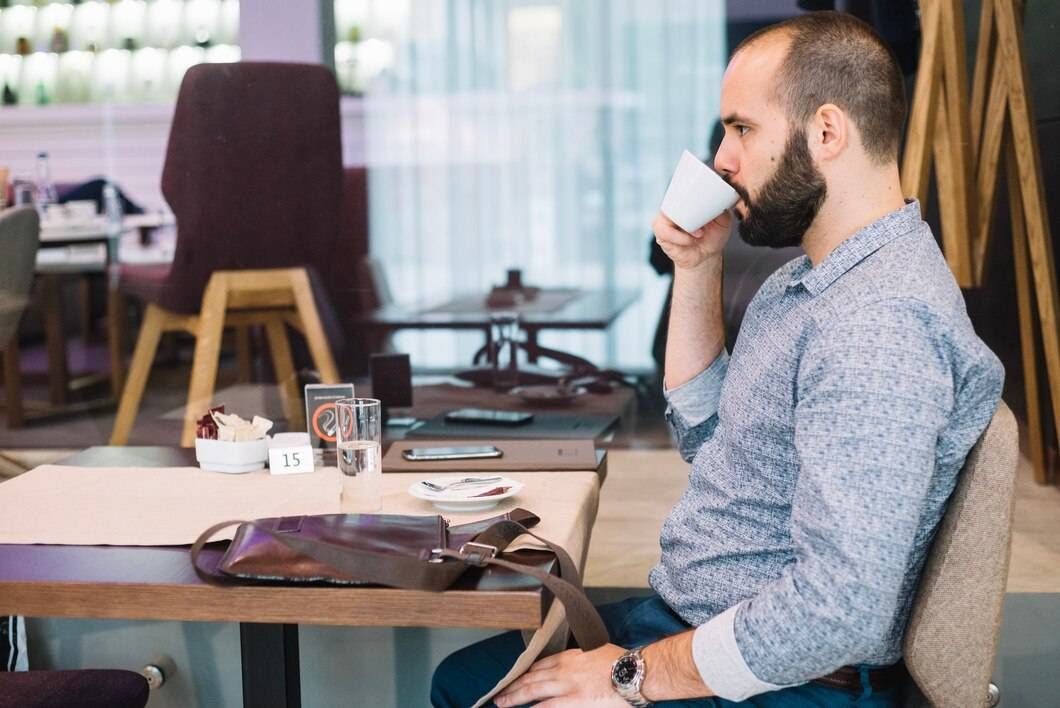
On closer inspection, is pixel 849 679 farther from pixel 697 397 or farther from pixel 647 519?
pixel 647 519

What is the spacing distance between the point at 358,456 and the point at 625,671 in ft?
1.50

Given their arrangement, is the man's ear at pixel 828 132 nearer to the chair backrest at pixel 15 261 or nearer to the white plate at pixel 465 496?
the white plate at pixel 465 496

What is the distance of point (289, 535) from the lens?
4.37 feet

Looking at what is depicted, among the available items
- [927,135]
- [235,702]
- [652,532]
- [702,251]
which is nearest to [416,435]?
[652,532]

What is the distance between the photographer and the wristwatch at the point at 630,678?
1.42m

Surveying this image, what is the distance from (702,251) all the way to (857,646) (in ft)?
2.35

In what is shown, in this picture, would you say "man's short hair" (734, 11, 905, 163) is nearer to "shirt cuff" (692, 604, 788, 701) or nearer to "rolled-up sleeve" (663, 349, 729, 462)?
"rolled-up sleeve" (663, 349, 729, 462)

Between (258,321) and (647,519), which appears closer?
(647,519)

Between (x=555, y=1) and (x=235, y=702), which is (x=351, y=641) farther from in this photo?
(x=555, y=1)

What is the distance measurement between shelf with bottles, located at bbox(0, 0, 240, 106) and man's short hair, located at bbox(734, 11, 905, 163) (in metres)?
2.61

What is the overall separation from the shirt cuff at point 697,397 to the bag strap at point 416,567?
514 millimetres

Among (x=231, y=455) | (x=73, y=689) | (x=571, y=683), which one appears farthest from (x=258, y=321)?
(x=571, y=683)

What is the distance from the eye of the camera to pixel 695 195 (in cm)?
166

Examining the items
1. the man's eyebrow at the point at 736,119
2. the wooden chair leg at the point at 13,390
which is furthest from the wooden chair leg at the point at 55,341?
the man's eyebrow at the point at 736,119
